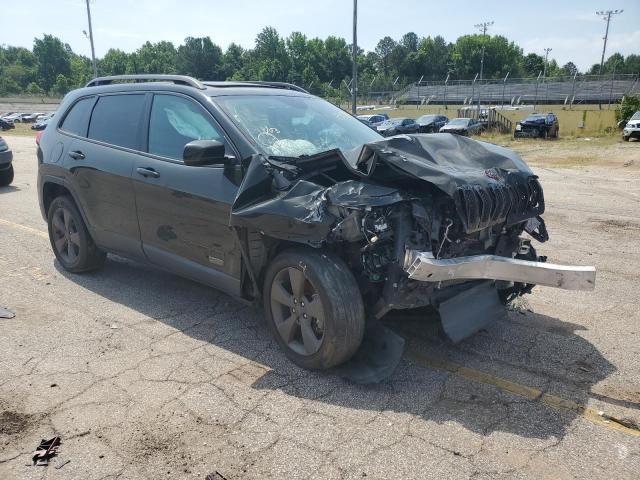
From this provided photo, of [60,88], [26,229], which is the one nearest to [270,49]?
[60,88]

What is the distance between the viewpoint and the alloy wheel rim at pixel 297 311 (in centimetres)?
333

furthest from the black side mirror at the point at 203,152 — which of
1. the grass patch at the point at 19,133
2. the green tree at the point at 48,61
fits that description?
the green tree at the point at 48,61

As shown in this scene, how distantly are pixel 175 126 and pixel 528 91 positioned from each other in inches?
2682

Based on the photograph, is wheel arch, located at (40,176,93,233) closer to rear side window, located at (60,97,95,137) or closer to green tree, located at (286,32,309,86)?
rear side window, located at (60,97,95,137)

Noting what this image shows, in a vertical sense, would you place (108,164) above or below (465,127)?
above

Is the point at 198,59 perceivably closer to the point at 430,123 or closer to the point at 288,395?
the point at 430,123

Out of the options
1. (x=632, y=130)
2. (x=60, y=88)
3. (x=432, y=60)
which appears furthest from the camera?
(x=432, y=60)

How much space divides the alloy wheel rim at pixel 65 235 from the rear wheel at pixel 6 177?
21.7 ft

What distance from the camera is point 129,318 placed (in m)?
4.44

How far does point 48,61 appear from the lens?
4675 inches

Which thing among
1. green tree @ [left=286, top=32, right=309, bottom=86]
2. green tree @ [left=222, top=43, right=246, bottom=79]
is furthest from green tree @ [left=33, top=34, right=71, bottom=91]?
green tree @ [left=286, top=32, right=309, bottom=86]

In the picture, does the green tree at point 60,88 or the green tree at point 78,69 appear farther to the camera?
the green tree at point 78,69

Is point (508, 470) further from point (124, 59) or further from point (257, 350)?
point (124, 59)

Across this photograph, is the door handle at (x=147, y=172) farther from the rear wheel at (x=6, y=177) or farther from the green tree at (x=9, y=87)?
the green tree at (x=9, y=87)
